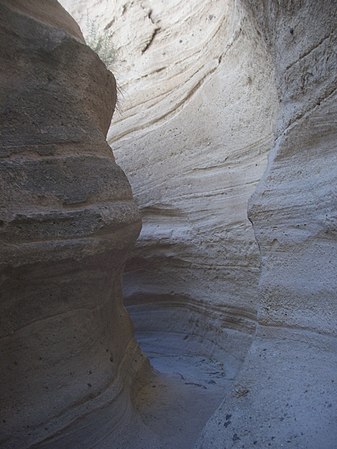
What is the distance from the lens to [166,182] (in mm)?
4469

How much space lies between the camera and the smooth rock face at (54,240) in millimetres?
2154

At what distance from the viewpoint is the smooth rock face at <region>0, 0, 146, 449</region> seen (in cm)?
215

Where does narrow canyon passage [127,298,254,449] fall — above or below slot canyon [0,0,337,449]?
below

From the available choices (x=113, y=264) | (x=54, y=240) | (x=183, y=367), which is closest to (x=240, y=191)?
(x=183, y=367)

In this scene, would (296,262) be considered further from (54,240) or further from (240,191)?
(240,191)

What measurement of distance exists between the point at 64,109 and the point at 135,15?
3.51m

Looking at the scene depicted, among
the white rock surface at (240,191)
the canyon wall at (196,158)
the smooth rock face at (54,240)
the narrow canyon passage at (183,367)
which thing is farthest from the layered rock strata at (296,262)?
the canyon wall at (196,158)

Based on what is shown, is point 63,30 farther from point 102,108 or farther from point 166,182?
point 166,182

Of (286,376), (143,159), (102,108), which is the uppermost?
(102,108)

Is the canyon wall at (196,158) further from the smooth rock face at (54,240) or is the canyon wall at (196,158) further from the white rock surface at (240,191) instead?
the smooth rock face at (54,240)

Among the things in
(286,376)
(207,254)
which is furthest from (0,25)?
(207,254)

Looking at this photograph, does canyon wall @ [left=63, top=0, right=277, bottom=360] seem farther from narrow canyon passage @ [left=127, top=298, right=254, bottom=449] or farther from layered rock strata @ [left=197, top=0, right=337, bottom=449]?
layered rock strata @ [left=197, top=0, right=337, bottom=449]

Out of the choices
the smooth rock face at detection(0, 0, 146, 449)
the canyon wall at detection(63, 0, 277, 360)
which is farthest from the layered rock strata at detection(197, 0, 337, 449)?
the canyon wall at detection(63, 0, 277, 360)

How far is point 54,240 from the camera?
7.20ft
